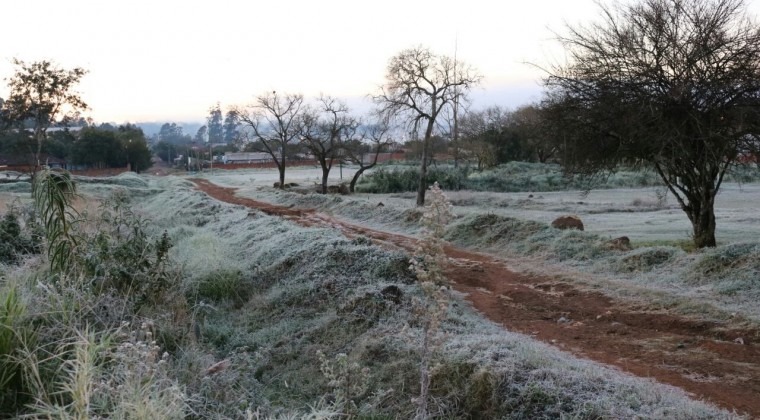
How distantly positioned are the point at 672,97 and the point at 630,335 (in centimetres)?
580

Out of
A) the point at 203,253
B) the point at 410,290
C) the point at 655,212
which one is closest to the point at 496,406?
the point at 410,290

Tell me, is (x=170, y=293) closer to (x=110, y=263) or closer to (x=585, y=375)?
(x=110, y=263)

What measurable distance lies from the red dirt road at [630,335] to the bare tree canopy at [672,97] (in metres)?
3.76

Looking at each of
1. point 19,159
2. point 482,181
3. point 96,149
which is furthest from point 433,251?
point 96,149

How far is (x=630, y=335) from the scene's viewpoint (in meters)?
7.18

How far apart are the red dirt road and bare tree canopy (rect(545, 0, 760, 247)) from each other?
376 cm

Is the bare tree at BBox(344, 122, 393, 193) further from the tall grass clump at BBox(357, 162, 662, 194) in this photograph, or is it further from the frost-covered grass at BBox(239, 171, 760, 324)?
the frost-covered grass at BBox(239, 171, 760, 324)

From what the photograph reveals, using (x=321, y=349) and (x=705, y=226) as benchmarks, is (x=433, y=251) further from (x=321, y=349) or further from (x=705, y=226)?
(x=705, y=226)

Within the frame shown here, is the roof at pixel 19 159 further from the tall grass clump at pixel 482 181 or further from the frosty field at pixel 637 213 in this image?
the frosty field at pixel 637 213

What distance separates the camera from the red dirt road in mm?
5578

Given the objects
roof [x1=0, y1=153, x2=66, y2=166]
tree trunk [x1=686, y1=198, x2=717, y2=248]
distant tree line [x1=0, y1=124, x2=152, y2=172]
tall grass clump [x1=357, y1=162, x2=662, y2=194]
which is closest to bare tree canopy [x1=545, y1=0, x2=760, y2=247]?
tree trunk [x1=686, y1=198, x2=717, y2=248]

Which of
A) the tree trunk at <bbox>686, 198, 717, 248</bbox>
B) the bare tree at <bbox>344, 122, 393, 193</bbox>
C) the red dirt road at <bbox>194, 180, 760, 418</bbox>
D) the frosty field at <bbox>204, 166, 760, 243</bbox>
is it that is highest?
the bare tree at <bbox>344, 122, 393, 193</bbox>

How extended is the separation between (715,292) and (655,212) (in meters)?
16.7

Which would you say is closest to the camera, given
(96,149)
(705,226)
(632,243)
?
(705,226)
